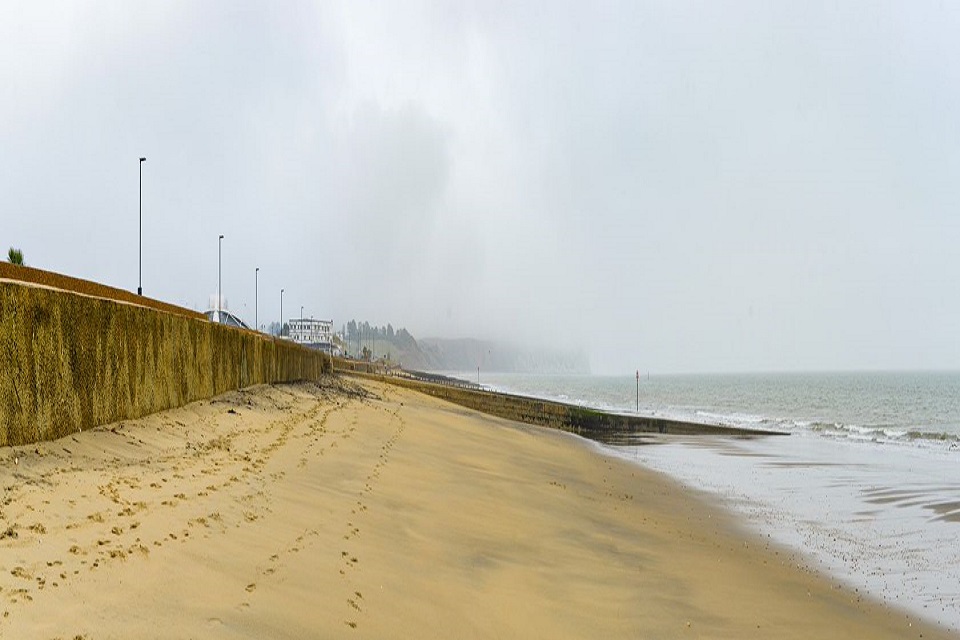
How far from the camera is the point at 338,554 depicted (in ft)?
23.1

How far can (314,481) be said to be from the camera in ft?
32.8

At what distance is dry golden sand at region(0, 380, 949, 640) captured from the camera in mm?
4918

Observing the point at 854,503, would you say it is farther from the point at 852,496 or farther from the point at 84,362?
the point at 84,362

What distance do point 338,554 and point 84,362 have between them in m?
4.17

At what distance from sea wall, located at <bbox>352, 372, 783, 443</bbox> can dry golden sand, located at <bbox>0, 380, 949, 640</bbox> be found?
2198 centimetres

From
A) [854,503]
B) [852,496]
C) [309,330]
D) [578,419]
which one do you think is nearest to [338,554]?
[854,503]

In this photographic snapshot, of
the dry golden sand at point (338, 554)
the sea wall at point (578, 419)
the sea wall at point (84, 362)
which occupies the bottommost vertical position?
the sea wall at point (578, 419)

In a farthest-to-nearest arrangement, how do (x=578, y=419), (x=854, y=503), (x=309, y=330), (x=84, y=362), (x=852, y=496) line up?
(x=309, y=330), (x=578, y=419), (x=852, y=496), (x=854, y=503), (x=84, y=362)

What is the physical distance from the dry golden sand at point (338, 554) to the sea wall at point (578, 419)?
2198 centimetres

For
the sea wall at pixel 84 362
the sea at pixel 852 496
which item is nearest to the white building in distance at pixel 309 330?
the sea at pixel 852 496

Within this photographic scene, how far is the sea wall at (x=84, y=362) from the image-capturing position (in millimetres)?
7402

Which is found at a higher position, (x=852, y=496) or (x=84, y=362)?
(x=84, y=362)

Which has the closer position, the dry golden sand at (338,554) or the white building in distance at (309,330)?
the dry golden sand at (338,554)

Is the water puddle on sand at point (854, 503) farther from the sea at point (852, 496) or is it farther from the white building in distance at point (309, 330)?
the white building in distance at point (309, 330)
